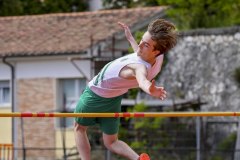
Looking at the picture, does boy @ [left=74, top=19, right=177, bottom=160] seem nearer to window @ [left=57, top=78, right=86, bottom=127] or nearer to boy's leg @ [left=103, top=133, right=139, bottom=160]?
boy's leg @ [left=103, top=133, right=139, bottom=160]

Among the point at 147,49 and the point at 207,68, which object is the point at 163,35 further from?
the point at 207,68

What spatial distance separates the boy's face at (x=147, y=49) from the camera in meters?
10.3

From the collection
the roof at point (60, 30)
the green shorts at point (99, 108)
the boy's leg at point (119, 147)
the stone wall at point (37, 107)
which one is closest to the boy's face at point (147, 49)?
the green shorts at point (99, 108)

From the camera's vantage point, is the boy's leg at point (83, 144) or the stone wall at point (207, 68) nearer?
the boy's leg at point (83, 144)

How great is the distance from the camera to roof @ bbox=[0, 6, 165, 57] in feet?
103

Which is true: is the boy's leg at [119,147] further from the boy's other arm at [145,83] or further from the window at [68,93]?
the window at [68,93]

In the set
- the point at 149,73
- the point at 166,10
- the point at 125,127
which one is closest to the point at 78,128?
the point at 149,73

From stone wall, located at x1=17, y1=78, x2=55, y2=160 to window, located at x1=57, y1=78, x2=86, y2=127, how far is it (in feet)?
0.83

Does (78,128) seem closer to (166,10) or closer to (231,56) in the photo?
(231,56)

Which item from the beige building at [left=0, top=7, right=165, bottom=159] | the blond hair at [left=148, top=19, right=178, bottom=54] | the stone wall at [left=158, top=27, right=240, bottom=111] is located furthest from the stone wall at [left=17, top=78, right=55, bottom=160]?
the blond hair at [left=148, top=19, right=178, bottom=54]

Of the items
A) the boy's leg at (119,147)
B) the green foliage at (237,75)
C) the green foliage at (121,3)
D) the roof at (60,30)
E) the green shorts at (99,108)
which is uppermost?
the green foliage at (121,3)

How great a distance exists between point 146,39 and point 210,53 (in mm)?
17316

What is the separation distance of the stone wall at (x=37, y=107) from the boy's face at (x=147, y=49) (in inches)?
800

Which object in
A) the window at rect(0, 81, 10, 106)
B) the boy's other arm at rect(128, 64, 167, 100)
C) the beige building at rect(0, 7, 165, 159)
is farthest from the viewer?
the window at rect(0, 81, 10, 106)
